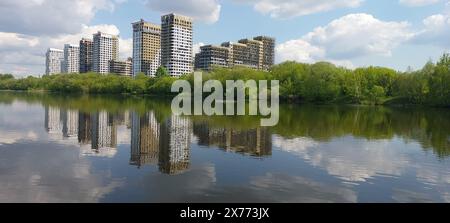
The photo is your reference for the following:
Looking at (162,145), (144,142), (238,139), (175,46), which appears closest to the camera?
(162,145)

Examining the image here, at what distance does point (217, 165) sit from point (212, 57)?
160 m

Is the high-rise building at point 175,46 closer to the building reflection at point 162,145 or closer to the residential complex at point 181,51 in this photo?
the residential complex at point 181,51

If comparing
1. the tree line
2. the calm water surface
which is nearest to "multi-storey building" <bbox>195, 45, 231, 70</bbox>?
the tree line

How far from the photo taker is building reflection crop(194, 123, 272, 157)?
80.8ft

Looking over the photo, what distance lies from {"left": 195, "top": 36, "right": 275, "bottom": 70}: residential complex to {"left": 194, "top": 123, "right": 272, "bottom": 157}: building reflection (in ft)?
454

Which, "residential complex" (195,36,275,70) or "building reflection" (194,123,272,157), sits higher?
"residential complex" (195,36,275,70)

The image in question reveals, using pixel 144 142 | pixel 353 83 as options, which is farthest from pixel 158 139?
pixel 353 83

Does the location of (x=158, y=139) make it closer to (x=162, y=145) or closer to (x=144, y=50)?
(x=162, y=145)

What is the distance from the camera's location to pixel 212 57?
7003 inches

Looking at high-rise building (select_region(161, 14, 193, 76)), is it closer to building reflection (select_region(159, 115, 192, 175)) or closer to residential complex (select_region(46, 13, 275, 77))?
residential complex (select_region(46, 13, 275, 77))
